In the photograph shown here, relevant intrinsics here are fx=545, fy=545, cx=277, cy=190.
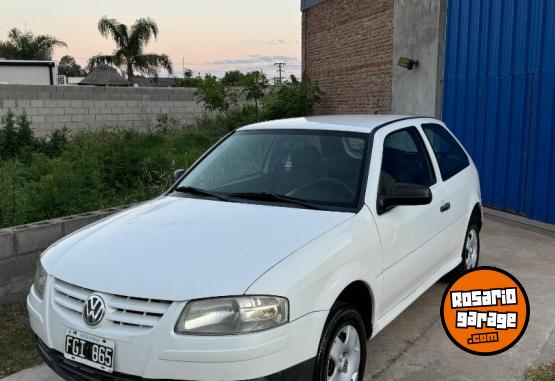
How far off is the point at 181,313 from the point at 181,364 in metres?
0.22

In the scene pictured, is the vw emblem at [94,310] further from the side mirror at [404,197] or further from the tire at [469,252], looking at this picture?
the tire at [469,252]

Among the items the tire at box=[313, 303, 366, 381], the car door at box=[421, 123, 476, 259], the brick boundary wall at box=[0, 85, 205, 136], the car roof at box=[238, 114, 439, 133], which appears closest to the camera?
the tire at box=[313, 303, 366, 381]

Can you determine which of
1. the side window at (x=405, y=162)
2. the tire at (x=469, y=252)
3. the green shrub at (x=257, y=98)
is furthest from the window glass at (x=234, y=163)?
the green shrub at (x=257, y=98)

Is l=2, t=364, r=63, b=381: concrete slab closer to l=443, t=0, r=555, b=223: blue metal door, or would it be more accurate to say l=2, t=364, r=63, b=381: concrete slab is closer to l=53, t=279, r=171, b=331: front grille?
l=53, t=279, r=171, b=331: front grille

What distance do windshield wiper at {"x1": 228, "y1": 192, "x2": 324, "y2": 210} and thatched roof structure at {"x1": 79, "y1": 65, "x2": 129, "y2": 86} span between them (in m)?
31.5

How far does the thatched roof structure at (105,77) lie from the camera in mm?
33688

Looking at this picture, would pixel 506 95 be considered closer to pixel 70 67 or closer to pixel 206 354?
pixel 206 354

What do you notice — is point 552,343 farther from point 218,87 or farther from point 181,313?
point 218,87

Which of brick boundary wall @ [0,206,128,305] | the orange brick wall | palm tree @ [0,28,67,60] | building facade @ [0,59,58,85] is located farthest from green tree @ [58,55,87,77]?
brick boundary wall @ [0,206,128,305]

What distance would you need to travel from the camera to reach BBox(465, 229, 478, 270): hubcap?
520cm

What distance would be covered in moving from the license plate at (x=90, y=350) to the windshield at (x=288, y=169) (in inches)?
53.5

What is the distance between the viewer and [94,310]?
2607mm

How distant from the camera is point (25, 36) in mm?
45562

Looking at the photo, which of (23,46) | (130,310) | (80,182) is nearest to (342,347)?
(130,310)
